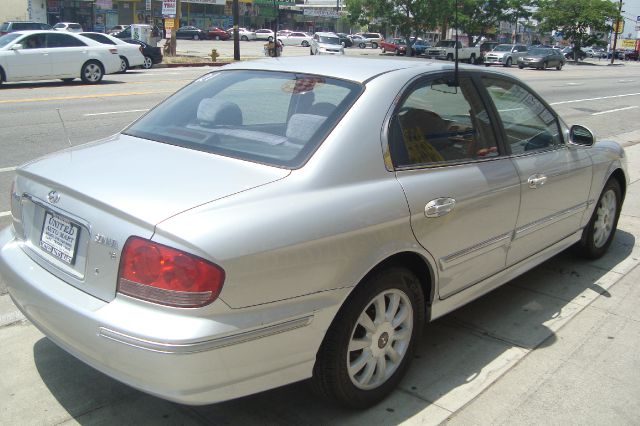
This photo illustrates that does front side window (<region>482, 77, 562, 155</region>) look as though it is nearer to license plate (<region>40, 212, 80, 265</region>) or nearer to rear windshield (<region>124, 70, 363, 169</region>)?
rear windshield (<region>124, 70, 363, 169</region>)

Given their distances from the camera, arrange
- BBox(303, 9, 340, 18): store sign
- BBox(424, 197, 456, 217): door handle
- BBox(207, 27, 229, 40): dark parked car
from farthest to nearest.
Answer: BBox(303, 9, 340, 18): store sign < BBox(207, 27, 229, 40): dark parked car < BBox(424, 197, 456, 217): door handle

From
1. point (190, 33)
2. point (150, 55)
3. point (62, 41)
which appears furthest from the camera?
point (190, 33)

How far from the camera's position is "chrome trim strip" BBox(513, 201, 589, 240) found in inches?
156

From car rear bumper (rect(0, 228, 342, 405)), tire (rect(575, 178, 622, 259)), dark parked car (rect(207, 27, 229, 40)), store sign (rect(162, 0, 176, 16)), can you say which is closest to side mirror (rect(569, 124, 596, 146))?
tire (rect(575, 178, 622, 259))

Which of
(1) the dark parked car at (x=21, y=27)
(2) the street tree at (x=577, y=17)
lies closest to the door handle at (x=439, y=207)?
(1) the dark parked car at (x=21, y=27)

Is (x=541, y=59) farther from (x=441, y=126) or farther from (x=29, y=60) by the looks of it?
(x=441, y=126)

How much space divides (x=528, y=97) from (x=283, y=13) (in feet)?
289

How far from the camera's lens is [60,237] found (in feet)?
9.20

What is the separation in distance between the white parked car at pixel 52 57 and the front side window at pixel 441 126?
53.6 ft

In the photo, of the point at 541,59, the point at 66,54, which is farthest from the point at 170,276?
the point at 541,59

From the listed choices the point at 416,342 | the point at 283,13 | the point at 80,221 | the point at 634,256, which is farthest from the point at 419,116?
the point at 283,13

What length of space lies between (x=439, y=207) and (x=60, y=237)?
1.81 meters

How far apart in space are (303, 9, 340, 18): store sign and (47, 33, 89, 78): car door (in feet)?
259

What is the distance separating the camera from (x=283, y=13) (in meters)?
88.0
